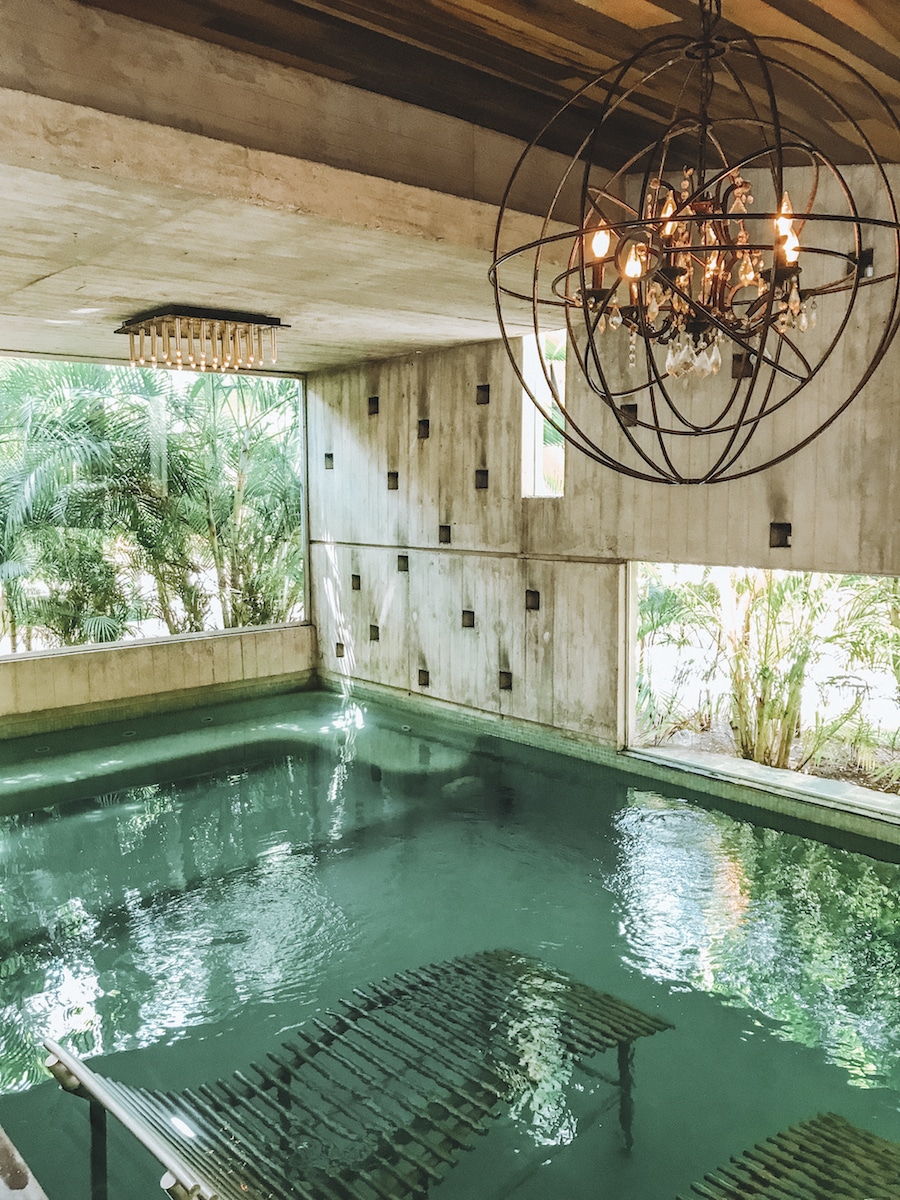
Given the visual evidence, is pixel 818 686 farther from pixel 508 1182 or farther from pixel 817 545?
pixel 508 1182

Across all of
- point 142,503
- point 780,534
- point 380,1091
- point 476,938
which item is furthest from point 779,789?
point 142,503

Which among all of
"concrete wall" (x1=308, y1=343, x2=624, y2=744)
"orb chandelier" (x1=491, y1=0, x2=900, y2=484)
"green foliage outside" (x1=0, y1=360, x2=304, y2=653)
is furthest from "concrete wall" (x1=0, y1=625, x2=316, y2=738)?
"orb chandelier" (x1=491, y1=0, x2=900, y2=484)

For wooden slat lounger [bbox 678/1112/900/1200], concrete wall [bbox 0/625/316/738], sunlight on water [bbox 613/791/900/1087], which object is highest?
concrete wall [bbox 0/625/316/738]

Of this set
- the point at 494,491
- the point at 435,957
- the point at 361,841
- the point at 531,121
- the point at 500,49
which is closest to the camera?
the point at 500,49

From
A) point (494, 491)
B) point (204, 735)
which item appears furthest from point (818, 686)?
point (204, 735)

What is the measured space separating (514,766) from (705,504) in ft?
7.66

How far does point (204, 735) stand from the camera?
7.92 meters

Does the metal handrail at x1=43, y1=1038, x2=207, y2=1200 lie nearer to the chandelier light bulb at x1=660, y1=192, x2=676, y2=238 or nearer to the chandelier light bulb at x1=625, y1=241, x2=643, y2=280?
the chandelier light bulb at x1=625, y1=241, x2=643, y2=280

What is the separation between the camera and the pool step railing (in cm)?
247

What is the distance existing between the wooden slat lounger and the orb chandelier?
1.93m

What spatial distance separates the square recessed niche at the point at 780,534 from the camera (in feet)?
18.6

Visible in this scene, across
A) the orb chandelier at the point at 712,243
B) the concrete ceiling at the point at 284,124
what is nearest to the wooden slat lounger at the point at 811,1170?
the orb chandelier at the point at 712,243

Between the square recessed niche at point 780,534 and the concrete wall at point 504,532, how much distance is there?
38 millimetres

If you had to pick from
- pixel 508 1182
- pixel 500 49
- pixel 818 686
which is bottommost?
pixel 508 1182
